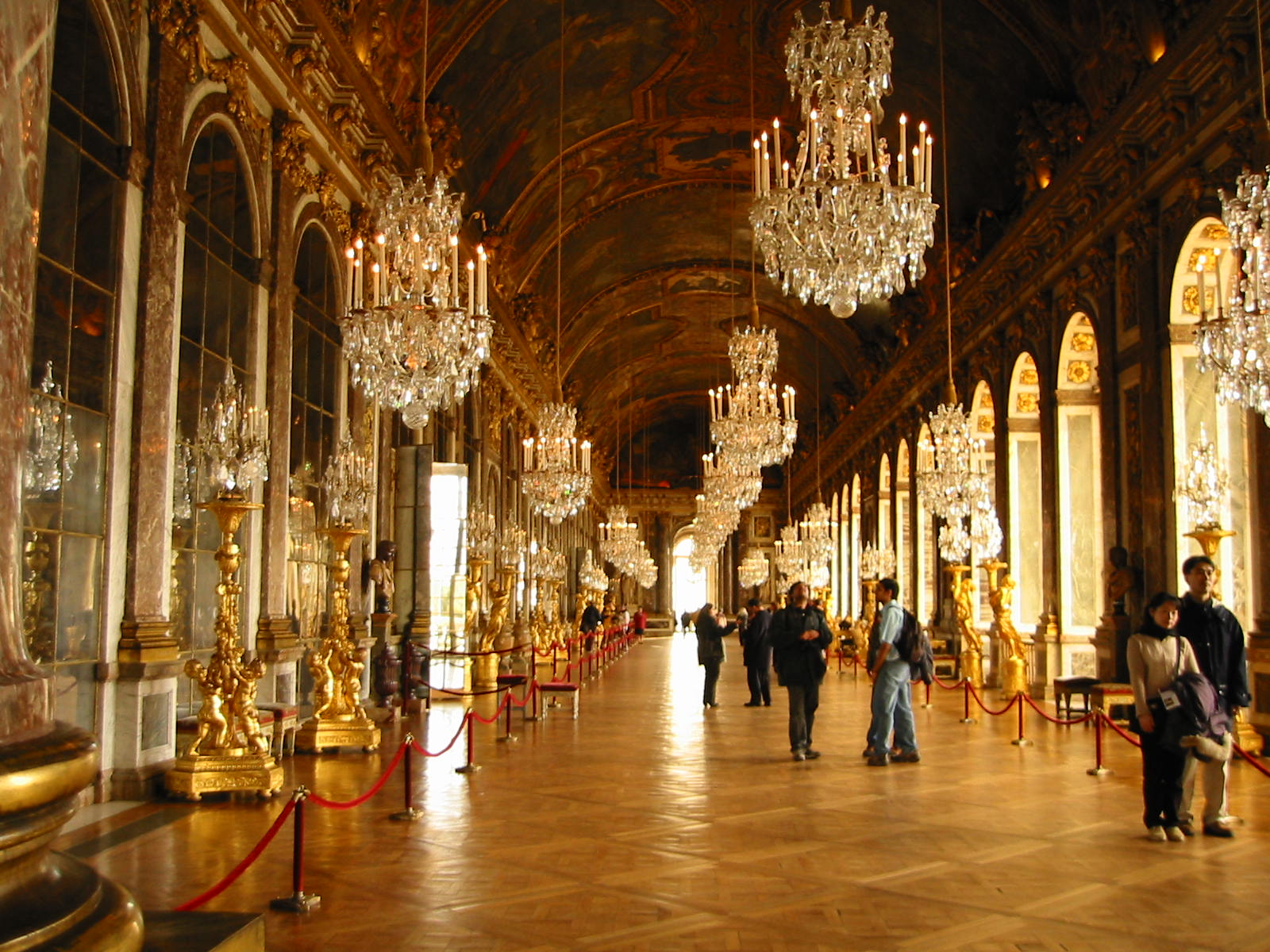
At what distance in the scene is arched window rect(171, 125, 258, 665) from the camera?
839 cm

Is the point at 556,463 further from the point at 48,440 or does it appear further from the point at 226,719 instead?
the point at 48,440

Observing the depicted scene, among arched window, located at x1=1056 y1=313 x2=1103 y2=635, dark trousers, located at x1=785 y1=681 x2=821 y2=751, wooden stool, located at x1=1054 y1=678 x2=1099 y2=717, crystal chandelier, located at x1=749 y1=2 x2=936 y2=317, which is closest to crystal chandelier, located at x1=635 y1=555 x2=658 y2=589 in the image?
arched window, located at x1=1056 y1=313 x2=1103 y2=635

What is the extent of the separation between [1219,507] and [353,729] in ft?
24.9

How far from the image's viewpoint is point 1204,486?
380 inches

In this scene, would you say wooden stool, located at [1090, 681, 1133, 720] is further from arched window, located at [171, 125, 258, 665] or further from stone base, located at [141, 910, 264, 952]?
stone base, located at [141, 910, 264, 952]

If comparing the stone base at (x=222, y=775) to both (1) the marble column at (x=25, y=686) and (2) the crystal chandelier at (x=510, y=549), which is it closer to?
(1) the marble column at (x=25, y=686)

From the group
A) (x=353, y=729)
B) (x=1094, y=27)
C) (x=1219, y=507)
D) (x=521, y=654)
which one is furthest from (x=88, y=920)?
(x=521, y=654)

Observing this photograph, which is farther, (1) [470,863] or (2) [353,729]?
(2) [353,729]

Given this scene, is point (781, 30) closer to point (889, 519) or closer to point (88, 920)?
point (889, 519)

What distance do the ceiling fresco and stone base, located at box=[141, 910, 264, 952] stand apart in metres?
7.33

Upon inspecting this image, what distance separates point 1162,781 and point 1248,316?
3080mm

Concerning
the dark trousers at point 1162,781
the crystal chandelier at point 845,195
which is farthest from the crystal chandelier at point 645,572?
the dark trousers at point 1162,781

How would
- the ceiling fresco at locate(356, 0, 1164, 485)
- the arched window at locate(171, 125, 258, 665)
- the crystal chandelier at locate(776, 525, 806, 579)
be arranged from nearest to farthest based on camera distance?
the arched window at locate(171, 125, 258, 665), the ceiling fresco at locate(356, 0, 1164, 485), the crystal chandelier at locate(776, 525, 806, 579)

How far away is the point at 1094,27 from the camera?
13.1 metres
